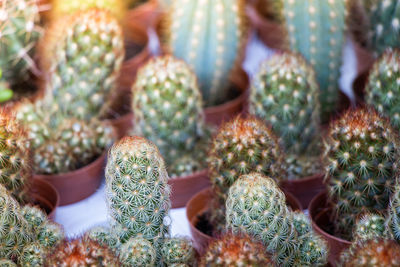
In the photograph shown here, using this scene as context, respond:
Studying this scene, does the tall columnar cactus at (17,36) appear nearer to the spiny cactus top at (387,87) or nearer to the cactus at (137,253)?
the cactus at (137,253)

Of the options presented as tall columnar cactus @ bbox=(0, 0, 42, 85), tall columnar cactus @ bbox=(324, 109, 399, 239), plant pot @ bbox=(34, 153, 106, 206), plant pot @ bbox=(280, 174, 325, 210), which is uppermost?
tall columnar cactus @ bbox=(0, 0, 42, 85)

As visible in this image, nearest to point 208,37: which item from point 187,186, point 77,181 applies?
point 187,186

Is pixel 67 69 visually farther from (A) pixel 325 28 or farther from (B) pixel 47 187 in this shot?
(A) pixel 325 28

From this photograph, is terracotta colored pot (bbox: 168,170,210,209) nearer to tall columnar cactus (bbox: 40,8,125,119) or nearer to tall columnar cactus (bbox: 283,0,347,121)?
tall columnar cactus (bbox: 40,8,125,119)

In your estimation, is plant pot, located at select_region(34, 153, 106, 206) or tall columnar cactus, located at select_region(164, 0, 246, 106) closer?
plant pot, located at select_region(34, 153, 106, 206)

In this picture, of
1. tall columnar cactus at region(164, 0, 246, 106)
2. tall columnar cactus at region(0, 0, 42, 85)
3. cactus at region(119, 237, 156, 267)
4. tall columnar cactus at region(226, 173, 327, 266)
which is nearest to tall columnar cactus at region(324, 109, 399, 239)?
tall columnar cactus at region(226, 173, 327, 266)

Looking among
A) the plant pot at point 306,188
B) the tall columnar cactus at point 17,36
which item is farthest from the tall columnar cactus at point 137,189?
the tall columnar cactus at point 17,36
